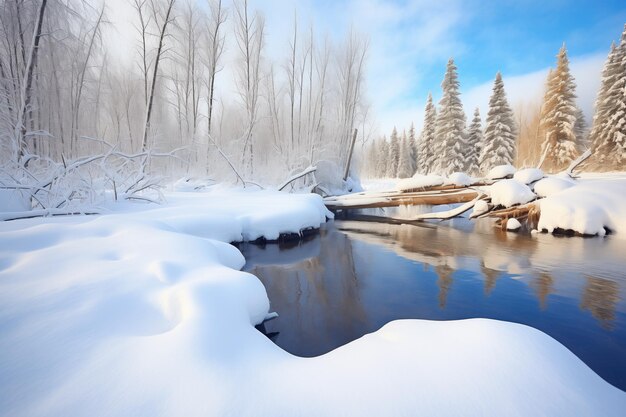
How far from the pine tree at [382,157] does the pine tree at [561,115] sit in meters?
30.3

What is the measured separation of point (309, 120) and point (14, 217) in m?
18.6

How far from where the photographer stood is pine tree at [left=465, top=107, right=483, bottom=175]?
25.6 meters

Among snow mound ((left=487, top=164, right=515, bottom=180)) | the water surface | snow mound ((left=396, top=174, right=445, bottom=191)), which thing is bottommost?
the water surface

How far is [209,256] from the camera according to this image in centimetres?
341

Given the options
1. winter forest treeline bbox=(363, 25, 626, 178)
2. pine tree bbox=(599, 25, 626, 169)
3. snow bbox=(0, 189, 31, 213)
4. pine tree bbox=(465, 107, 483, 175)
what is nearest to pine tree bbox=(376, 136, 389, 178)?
winter forest treeline bbox=(363, 25, 626, 178)

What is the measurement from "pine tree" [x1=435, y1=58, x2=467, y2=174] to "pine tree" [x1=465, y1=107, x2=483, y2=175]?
54.6 inches

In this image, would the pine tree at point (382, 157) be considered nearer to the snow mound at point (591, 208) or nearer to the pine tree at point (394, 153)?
the pine tree at point (394, 153)

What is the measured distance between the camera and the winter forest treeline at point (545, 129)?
60.2ft

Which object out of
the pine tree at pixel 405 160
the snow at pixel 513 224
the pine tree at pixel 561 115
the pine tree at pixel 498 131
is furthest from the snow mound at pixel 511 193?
the pine tree at pixel 405 160

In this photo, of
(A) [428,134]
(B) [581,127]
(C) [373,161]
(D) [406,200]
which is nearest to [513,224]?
(D) [406,200]

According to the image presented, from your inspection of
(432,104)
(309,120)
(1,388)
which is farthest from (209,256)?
(432,104)

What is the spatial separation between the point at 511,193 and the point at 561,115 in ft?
64.8

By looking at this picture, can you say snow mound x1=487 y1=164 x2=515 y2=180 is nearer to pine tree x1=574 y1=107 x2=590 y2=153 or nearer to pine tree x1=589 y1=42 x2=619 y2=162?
pine tree x1=589 y1=42 x2=619 y2=162

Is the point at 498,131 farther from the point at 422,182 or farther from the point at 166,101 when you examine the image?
the point at 166,101
